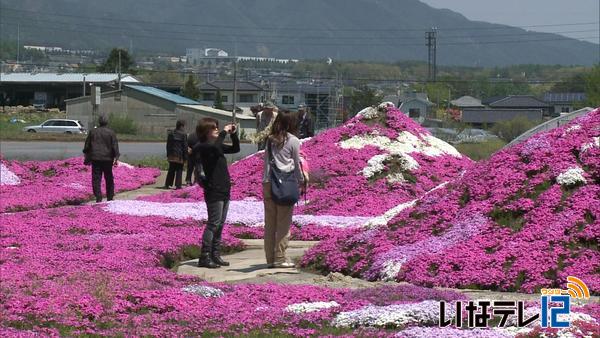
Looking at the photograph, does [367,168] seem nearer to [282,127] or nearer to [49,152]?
Result: [282,127]

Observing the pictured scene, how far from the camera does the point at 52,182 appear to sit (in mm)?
29219

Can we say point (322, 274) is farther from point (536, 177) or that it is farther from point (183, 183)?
point (183, 183)

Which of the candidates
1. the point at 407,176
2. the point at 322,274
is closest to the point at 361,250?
the point at 322,274

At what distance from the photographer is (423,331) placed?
8953 mm

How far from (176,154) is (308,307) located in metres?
18.4

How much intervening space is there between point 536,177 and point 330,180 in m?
10.3

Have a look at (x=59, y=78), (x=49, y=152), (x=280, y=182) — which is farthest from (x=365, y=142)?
(x=59, y=78)

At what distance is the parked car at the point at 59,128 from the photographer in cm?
7656

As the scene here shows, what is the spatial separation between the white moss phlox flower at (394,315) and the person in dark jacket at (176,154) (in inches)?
745

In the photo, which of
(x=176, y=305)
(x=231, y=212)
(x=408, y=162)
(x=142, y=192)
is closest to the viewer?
(x=176, y=305)

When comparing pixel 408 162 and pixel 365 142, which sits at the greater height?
pixel 365 142

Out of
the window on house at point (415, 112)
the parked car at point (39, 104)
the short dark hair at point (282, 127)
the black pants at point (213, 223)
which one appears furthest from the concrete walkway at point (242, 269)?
the window on house at point (415, 112)

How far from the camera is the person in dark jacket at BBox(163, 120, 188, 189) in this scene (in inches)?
1124

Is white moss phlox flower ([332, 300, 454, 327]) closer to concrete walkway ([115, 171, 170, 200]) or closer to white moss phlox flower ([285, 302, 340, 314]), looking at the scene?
white moss phlox flower ([285, 302, 340, 314])
